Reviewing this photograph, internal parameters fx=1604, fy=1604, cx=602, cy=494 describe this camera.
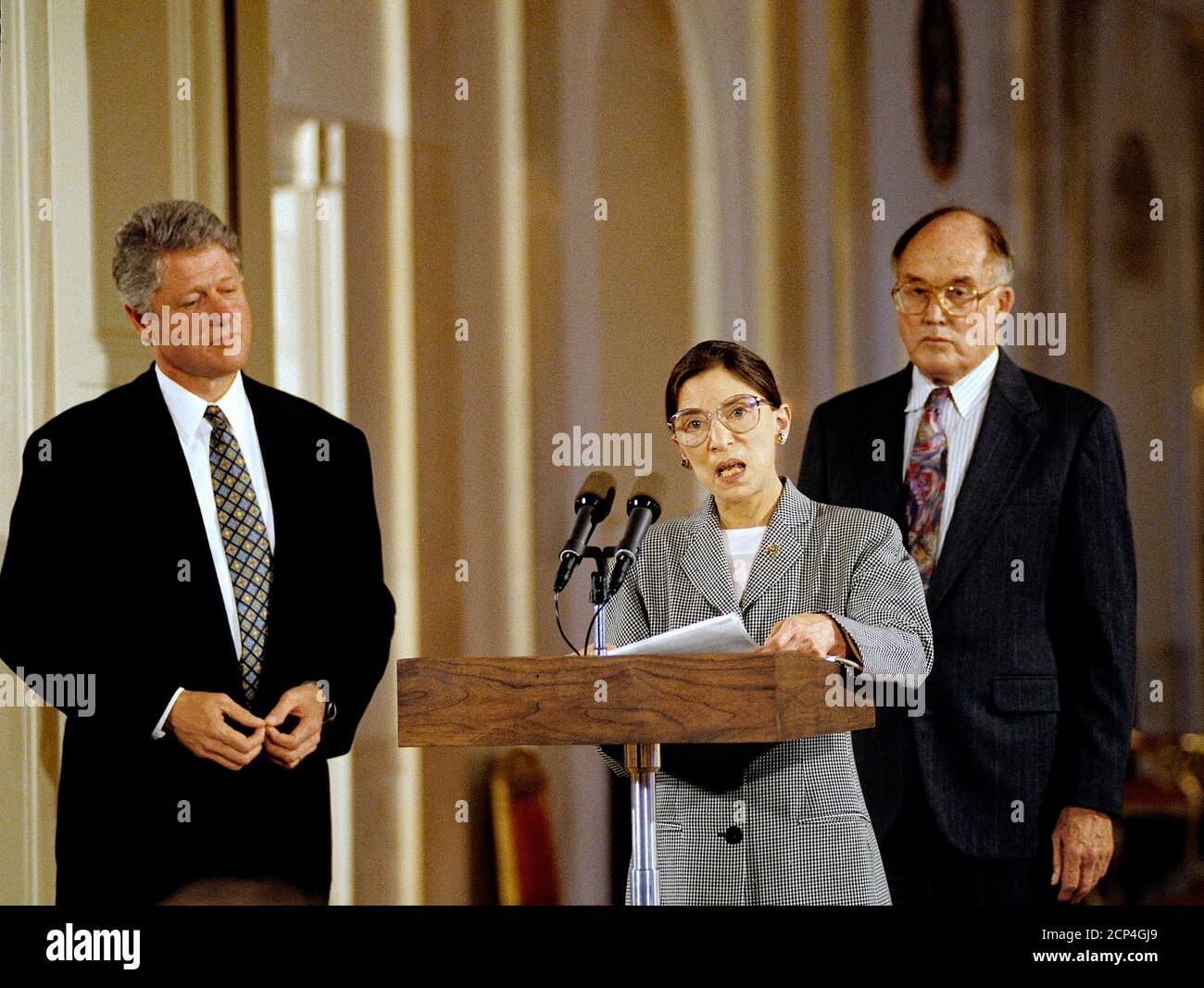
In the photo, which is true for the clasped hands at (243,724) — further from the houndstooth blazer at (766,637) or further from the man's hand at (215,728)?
the houndstooth blazer at (766,637)

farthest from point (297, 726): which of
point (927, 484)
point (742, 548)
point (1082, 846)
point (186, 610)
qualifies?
point (1082, 846)

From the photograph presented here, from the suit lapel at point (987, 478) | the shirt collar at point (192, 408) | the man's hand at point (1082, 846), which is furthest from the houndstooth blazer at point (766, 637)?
the shirt collar at point (192, 408)

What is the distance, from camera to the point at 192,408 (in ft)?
13.6

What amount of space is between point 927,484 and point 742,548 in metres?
0.88

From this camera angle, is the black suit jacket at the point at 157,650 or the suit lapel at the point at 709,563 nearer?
the suit lapel at the point at 709,563

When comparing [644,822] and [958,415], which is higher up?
[958,415]

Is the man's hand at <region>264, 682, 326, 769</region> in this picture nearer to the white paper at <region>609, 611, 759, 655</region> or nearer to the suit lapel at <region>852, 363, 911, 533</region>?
the white paper at <region>609, 611, 759, 655</region>

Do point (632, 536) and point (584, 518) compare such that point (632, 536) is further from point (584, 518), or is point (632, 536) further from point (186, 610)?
point (186, 610)

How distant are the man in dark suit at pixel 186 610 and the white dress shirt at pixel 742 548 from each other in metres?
1.25

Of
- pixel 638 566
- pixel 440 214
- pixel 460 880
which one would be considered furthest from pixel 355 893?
pixel 440 214

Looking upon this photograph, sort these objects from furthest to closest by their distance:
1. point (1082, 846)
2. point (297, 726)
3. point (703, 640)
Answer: point (297, 726) < point (1082, 846) < point (703, 640)

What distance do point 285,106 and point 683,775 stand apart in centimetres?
238

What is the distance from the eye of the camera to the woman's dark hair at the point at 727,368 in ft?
10.9

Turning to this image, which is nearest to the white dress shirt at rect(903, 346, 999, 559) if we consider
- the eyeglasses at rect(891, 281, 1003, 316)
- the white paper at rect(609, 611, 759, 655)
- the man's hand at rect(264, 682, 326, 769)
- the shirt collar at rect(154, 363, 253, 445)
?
the eyeglasses at rect(891, 281, 1003, 316)
